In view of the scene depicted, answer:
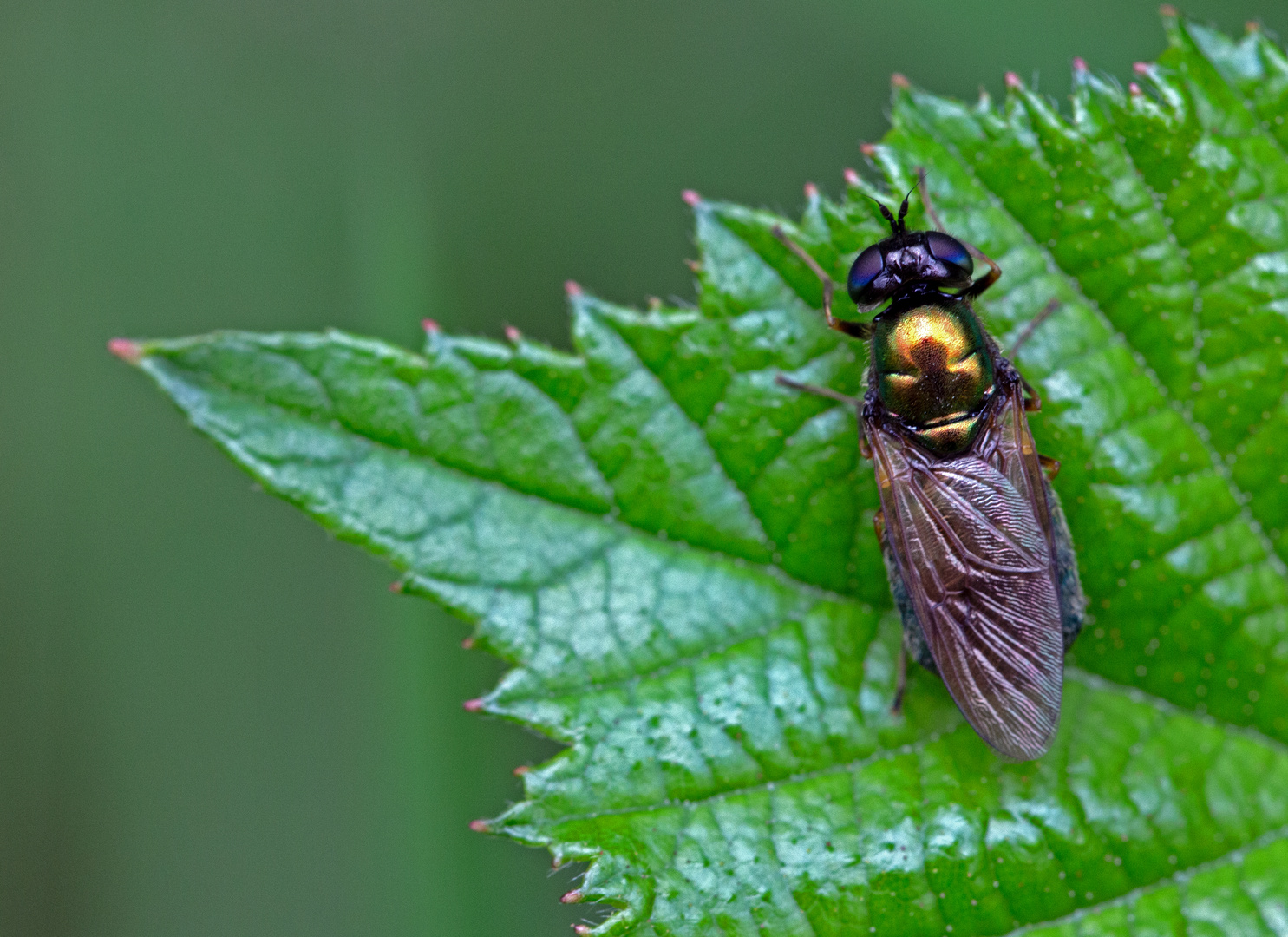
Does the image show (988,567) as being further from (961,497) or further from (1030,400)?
(1030,400)

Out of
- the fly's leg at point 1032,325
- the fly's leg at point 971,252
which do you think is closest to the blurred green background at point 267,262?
the fly's leg at point 971,252

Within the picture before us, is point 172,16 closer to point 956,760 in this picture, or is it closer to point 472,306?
point 472,306

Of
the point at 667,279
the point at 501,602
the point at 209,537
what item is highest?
the point at 667,279

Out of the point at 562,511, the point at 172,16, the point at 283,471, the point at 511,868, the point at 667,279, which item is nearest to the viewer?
the point at 283,471

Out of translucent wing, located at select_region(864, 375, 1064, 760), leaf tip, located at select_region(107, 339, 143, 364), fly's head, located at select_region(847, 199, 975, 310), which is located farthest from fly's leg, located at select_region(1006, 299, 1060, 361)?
leaf tip, located at select_region(107, 339, 143, 364)

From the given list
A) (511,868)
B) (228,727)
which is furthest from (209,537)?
(511,868)
